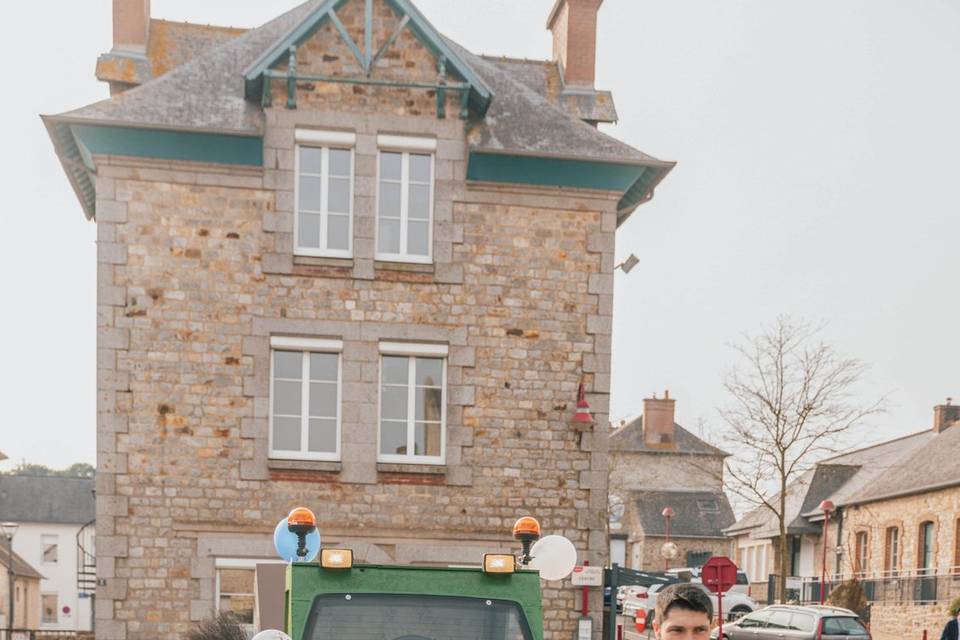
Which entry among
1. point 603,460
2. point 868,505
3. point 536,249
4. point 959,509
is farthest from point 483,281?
point 868,505

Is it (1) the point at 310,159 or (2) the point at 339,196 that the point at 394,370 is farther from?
(1) the point at 310,159

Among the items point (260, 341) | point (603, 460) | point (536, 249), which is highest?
point (536, 249)

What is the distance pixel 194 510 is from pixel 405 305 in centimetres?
390

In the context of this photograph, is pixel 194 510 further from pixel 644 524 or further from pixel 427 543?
pixel 644 524

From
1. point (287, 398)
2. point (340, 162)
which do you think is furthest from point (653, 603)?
point (340, 162)

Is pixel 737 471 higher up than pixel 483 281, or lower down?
lower down

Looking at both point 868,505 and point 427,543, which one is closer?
point 427,543

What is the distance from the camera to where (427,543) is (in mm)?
16203

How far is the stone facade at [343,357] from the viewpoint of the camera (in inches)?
618

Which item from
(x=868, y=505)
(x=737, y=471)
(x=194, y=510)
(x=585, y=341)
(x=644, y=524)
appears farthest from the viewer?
(x=644, y=524)

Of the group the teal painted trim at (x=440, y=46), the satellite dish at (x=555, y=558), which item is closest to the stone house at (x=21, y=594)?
the teal painted trim at (x=440, y=46)

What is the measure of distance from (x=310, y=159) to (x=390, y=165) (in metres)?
1.10

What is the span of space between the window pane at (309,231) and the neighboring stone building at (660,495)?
43.0 metres

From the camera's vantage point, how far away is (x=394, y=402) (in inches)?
649
